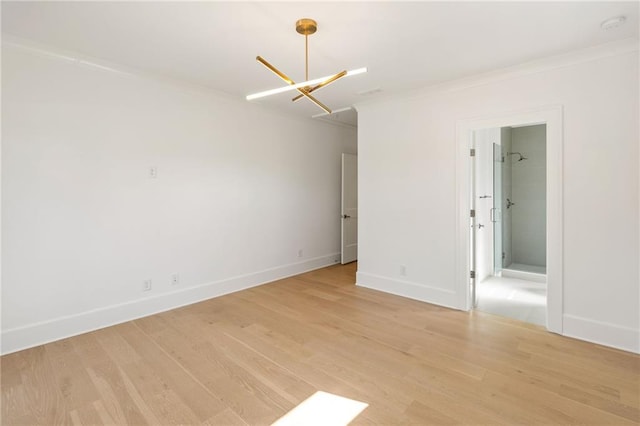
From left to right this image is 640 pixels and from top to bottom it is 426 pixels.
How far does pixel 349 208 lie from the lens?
19.7ft

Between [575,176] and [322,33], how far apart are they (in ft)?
8.79

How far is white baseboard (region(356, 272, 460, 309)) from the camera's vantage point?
3.76 meters

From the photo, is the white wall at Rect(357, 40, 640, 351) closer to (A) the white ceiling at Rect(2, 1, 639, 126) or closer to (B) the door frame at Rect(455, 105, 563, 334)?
(B) the door frame at Rect(455, 105, 563, 334)

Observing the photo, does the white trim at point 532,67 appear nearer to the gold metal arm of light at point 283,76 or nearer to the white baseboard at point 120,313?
the gold metal arm of light at point 283,76

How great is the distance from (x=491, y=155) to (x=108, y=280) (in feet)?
18.3

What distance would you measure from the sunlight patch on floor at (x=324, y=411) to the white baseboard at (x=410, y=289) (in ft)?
7.01

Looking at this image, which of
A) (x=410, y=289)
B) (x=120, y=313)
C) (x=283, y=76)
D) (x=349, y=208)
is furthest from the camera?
(x=349, y=208)

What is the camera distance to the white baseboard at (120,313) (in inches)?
108

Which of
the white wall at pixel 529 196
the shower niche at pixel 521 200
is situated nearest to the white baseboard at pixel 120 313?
the shower niche at pixel 521 200

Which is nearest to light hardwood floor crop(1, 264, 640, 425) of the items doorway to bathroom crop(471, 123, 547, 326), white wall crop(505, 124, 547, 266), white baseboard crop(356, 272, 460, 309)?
white baseboard crop(356, 272, 460, 309)

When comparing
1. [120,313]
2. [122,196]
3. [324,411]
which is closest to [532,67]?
[324,411]

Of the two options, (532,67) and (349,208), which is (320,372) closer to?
(532,67)

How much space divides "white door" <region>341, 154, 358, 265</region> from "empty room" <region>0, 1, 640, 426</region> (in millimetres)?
1329

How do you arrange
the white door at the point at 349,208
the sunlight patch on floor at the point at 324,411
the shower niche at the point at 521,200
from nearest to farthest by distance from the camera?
the sunlight patch on floor at the point at 324,411 → the shower niche at the point at 521,200 → the white door at the point at 349,208
